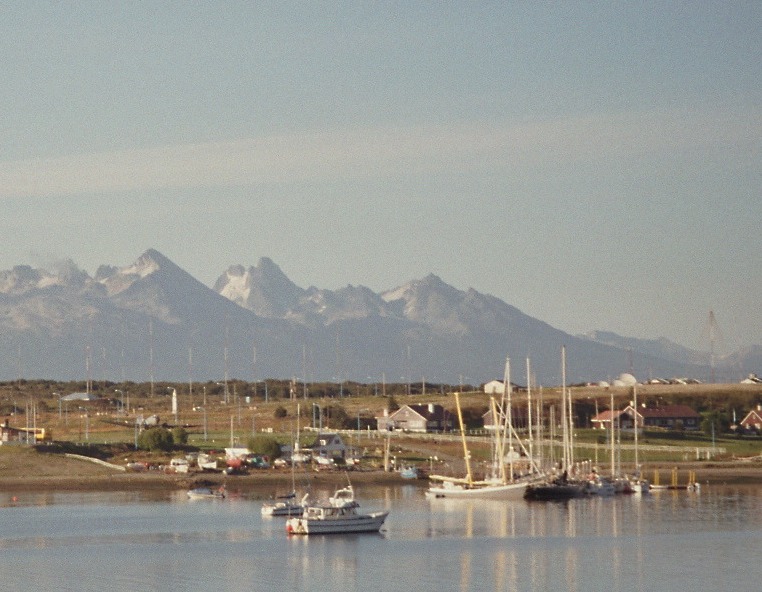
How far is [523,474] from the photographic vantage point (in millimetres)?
105312

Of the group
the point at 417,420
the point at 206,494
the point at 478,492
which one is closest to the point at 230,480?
the point at 206,494

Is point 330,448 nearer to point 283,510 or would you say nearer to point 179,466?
point 179,466

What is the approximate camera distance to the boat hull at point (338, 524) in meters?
77.5

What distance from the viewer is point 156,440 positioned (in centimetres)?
11631

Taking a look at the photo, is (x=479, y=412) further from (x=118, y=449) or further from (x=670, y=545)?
(x=670, y=545)

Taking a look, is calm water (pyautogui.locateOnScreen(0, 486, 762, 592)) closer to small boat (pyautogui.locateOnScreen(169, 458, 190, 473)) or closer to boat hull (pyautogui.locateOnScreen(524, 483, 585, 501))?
boat hull (pyautogui.locateOnScreen(524, 483, 585, 501))

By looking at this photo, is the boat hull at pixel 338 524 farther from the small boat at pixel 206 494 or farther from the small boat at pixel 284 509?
the small boat at pixel 206 494

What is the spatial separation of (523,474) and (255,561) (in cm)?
4015

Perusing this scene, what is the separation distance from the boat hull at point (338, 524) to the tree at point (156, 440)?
3996 cm

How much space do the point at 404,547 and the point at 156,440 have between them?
47443 mm

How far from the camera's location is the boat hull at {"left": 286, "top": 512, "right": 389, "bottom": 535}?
7750 cm

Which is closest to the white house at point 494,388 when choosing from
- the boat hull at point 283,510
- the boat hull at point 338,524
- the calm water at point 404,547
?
the calm water at point 404,547

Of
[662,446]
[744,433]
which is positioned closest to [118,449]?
[662,446]

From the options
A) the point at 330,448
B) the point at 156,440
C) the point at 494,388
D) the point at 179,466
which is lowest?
the point at 179,466
